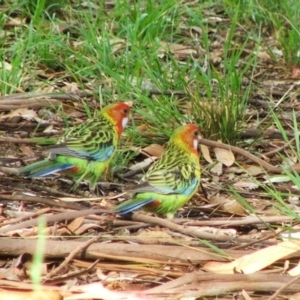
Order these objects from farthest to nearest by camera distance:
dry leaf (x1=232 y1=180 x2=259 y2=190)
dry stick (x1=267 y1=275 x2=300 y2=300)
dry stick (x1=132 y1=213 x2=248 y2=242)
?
dry leaf (x1=232 y1=180 x2=259 y2=190)
dry stick (x1=132 y1=213 x2=248 y2=242)
dry stick (x1=267 y1=275 x2=300 y2=300)

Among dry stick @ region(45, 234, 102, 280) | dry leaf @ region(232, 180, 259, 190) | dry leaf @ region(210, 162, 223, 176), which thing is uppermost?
dry stick @ region(45, 234, 102, 280)

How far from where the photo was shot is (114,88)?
7.42 m

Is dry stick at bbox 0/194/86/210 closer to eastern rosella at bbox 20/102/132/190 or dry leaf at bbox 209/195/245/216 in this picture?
eastern rosella at bbox 20/102/132/190

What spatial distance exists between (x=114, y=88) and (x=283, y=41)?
5.92 feet

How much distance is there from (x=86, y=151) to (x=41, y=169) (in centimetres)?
36

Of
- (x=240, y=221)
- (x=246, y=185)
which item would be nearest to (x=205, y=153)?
(x=246, y=185)

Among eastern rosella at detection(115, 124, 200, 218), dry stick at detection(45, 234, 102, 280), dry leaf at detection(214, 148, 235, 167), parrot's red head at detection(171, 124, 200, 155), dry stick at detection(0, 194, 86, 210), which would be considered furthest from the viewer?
dry leaf at detection(214, 148, 235, 167)

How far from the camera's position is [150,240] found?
4980mm

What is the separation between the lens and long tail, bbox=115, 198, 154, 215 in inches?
212

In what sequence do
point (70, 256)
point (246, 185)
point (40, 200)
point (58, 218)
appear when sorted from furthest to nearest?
point (246, 185) → point (40, 200) → point (58, 218) → point (70, 256)

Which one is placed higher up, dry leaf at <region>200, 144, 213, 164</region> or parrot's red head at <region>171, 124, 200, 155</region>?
parrot's red head at <region>171, 124, 200, 155</region>

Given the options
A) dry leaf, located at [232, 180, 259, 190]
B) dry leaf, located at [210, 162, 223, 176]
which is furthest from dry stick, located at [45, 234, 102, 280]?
dry leaf, located at [210, 162, 223, 176]

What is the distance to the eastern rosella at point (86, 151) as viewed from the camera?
6.13 meters

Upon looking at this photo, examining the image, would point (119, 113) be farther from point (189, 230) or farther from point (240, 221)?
point (189, 230)
